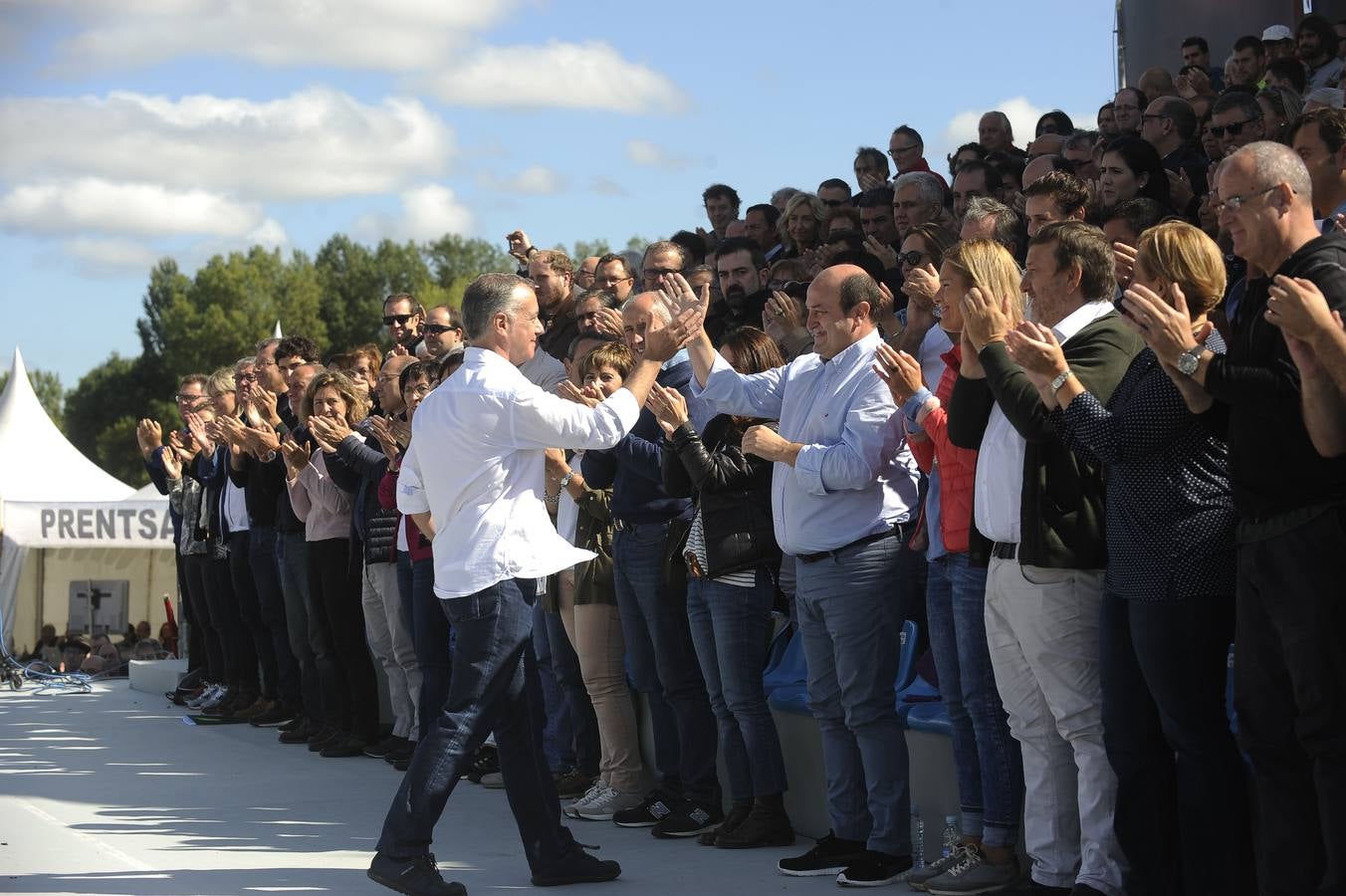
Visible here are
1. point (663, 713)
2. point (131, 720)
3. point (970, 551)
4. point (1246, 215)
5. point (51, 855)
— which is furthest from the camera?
point (131, 720)

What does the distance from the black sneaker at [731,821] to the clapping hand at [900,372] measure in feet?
6.32

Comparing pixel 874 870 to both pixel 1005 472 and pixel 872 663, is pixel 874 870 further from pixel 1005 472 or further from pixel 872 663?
pixel 1005 472

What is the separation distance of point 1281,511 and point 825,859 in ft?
7.86

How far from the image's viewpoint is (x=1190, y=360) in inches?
155

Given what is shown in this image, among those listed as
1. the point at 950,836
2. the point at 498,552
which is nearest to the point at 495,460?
the point at 498,552

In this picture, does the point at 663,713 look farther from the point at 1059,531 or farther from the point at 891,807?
Answer: the point at 1059,531

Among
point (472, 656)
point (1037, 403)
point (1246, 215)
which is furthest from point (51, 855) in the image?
point (1246, 215)

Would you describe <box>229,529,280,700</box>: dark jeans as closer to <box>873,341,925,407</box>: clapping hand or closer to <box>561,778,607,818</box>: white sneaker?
<box>561,778,607,818</box>: white sneaker

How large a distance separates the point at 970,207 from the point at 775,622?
6.56ft

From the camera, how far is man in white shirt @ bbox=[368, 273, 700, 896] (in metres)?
5.33

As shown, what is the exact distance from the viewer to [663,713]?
22.6 feet

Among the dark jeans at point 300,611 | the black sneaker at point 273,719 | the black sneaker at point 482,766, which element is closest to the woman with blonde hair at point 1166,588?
the black sneaker at point 482,766

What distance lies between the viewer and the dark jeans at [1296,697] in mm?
3684

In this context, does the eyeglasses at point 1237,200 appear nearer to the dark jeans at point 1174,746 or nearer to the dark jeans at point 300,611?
the dark jeans at point 1174,746
